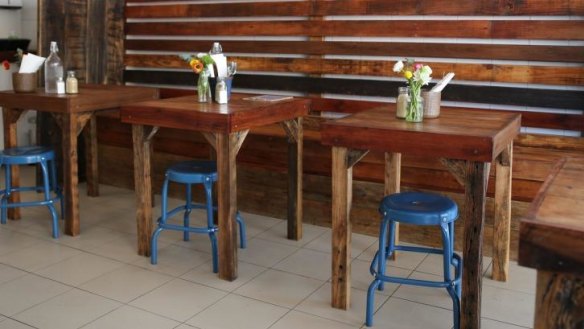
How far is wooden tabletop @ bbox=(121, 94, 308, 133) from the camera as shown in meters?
3.43

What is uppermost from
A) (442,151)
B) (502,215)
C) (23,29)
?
(23,29)

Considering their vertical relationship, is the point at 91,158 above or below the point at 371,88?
below

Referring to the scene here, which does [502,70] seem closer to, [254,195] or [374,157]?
[374,157]

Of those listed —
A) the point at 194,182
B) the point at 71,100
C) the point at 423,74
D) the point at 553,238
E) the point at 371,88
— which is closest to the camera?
the point at 553,238

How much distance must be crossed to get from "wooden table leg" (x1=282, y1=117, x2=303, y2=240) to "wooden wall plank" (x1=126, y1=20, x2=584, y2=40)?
3.31 ft

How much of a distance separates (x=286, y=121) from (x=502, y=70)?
1526 millimetres

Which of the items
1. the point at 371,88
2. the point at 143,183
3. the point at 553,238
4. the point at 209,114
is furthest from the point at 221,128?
the point at 553,238

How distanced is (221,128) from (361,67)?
1695mm

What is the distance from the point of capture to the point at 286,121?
4.08 m

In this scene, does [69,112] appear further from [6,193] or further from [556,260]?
[556,260]

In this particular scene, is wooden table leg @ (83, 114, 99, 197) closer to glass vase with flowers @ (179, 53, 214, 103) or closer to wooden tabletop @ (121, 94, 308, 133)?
wooden tabletop @ (121, 94, 308, 133)

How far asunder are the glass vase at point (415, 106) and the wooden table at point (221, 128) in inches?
36.7

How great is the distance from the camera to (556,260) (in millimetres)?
1759

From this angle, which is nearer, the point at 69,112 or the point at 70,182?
the point at 69,112
